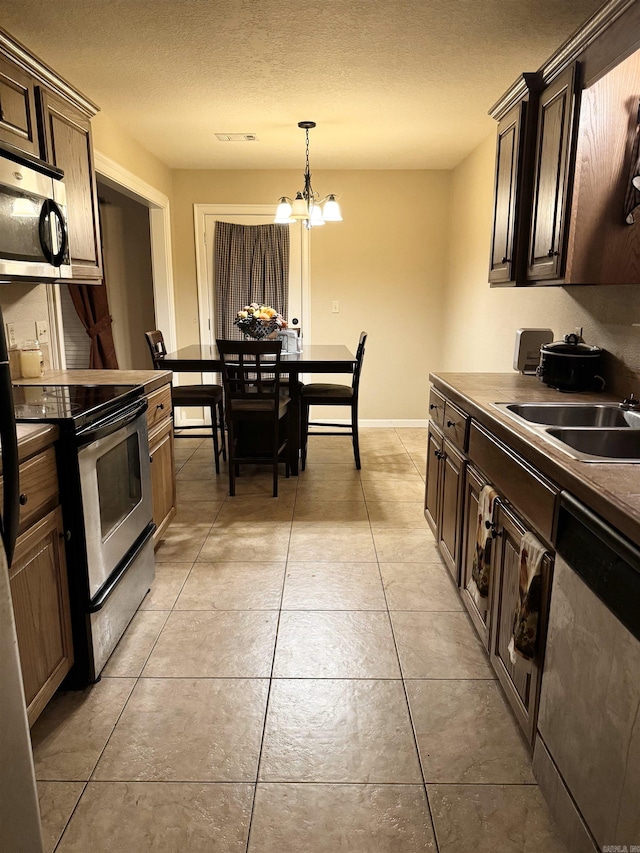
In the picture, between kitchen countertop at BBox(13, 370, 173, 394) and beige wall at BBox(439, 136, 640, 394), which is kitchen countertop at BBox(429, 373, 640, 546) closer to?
beige wall at BBox(439, 136, 640, 394)

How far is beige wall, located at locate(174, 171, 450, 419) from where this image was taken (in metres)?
5.27

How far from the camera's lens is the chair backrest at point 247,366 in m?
3.44

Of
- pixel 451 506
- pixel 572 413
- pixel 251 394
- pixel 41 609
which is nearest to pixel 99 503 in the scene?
pixel 41 609

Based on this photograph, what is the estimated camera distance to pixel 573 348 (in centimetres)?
240

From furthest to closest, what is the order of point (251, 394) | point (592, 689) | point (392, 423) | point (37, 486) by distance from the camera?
point (392, 423)
point (251, 394)
point (37, 486)
point (592, 689)

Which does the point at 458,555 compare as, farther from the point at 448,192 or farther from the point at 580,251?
the point at 448,192

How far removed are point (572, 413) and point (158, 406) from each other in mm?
1839

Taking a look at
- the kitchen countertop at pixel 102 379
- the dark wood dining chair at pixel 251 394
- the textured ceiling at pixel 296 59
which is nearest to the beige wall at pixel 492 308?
the textured ceiling at pixel 296 59

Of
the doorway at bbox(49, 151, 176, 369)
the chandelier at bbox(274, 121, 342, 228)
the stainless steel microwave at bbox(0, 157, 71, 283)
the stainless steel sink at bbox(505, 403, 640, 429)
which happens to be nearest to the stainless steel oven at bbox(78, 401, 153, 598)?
the stainless steel microwave at bbox(0, 157, 71, 283)

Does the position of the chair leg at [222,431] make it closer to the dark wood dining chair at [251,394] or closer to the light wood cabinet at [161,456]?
the dark wood dining chair at [251,394]

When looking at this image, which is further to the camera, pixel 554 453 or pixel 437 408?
pixel 437 408

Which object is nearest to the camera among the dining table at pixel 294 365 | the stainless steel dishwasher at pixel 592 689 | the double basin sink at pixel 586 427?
the stainless steel dishwasher at pixel 592 689

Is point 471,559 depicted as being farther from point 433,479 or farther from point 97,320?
point 97,320

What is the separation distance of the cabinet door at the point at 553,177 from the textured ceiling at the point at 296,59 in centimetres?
40
